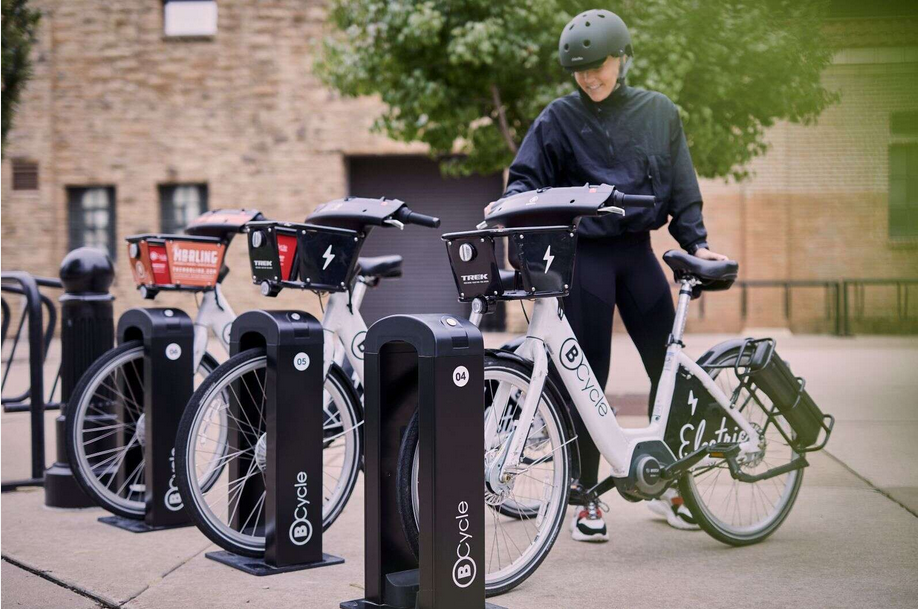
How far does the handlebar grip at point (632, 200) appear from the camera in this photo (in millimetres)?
3111

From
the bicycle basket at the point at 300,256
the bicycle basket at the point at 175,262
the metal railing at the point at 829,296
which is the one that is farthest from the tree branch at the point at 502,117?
the metal railing at the point at 829,296

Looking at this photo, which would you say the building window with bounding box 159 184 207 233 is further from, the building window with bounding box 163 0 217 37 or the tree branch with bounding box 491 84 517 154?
the tree branch with bounding box 491 84 517 154

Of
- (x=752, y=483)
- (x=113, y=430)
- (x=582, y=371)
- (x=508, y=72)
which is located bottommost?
(x=752, y=483)

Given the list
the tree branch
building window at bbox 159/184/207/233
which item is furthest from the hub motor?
building window at bbox 159/184/207/233

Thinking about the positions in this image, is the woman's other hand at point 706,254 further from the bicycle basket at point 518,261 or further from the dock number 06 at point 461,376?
the dock number 06 at point 461,376

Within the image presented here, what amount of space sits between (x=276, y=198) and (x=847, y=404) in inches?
463

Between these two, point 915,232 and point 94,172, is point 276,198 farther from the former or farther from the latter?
point 915,232

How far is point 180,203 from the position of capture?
58.8 ft

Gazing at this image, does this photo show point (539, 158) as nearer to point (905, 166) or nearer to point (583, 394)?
point (583, 394)

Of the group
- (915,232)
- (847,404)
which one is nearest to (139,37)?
(847,404)

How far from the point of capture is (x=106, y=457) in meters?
4.50

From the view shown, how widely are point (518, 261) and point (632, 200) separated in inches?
16.5

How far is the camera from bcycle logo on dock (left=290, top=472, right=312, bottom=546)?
A: 3.46m

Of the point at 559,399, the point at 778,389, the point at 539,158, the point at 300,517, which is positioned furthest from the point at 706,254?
the point at 300,517
